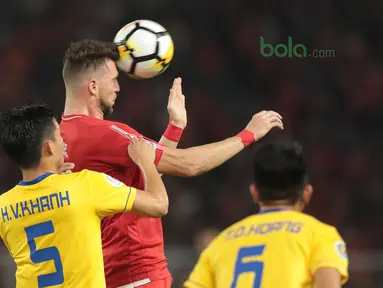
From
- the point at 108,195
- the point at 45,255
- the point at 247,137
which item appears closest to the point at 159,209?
the point at 108,195

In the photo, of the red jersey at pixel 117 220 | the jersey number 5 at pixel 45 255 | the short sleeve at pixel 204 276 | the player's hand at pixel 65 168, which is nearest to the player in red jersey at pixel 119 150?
the red jersey at pixel 117 220

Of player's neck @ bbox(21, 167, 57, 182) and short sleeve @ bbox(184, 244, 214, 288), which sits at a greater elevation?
player's neck @ bbox(21, 167, 57, 182)

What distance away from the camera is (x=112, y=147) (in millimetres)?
5000

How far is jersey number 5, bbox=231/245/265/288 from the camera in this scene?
3.57 metres

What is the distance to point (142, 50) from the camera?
570 centimetres

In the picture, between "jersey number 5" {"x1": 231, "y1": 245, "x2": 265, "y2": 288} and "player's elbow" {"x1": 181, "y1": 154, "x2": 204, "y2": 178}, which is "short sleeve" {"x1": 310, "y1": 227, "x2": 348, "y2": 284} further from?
"player's elbow" {"x1": 181, "y1": 154, "x2": 204, "y2": 178}

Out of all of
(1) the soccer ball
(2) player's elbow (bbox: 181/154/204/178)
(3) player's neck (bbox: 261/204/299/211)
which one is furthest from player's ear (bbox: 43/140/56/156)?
(1) the soccer ball

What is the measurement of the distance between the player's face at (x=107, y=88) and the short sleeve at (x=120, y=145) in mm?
351

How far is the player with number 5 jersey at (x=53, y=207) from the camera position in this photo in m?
4.20

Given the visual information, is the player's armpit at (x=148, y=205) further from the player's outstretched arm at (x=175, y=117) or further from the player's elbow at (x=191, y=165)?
the player's outstretched arm at (x=175, y=117)

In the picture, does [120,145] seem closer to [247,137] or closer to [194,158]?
[194,158]

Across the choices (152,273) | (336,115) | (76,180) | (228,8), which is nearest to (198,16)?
(228,8)

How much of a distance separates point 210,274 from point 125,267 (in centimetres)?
150

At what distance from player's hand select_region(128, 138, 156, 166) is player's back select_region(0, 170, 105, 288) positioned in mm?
406
